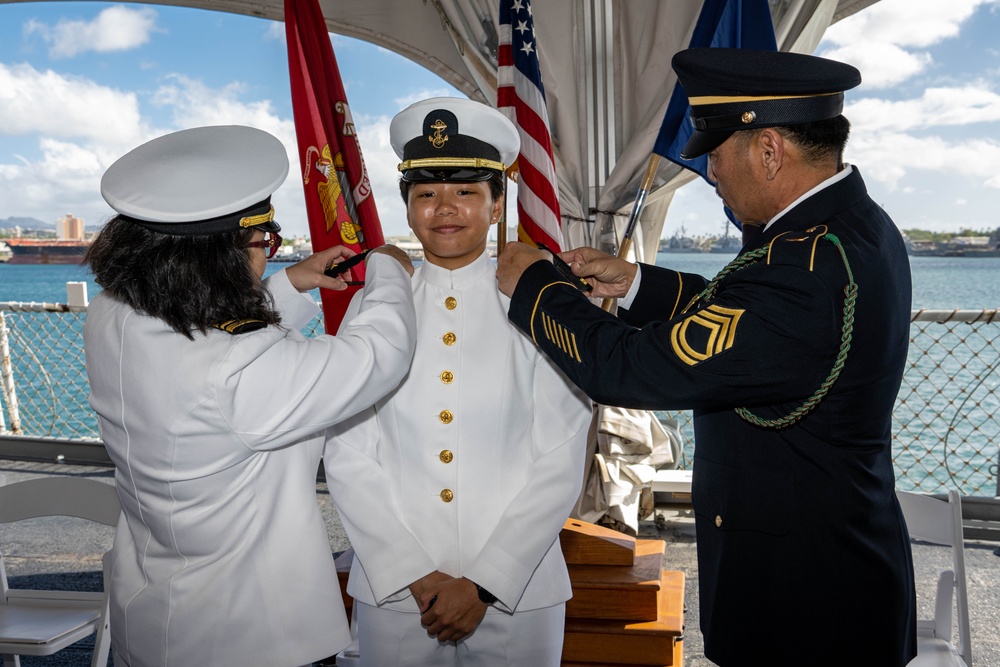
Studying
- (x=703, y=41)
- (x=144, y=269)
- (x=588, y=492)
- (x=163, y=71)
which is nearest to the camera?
(x=144, y=269)

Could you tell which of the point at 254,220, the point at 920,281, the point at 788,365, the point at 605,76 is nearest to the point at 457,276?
the point at 254,220

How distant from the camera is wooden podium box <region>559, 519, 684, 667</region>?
8.21ft

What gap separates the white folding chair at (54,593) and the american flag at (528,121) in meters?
1.95

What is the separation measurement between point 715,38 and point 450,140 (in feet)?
7.02

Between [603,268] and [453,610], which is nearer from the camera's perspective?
[453,610]

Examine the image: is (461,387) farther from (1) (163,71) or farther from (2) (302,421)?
(1) (163,71)

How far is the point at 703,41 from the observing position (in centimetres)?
332

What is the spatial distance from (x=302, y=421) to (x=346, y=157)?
276 centimetres

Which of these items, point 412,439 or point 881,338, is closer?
point 881,338

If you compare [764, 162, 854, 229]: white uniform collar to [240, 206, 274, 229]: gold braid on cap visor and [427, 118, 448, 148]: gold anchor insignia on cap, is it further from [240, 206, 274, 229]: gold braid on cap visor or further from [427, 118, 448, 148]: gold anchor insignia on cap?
[240, 206, 274, 229]: gold braid on cap visor

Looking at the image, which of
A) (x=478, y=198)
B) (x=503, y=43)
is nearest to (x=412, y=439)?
(x=478, y=198)

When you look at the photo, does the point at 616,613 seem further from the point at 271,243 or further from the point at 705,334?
the point at 271,243

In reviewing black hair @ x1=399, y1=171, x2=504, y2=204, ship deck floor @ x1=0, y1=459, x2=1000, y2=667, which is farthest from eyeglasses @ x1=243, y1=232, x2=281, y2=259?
ship deck floor @ x1=0, y1=459, x2=1000, y2=667

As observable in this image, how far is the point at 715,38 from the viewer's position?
10.8 feet
